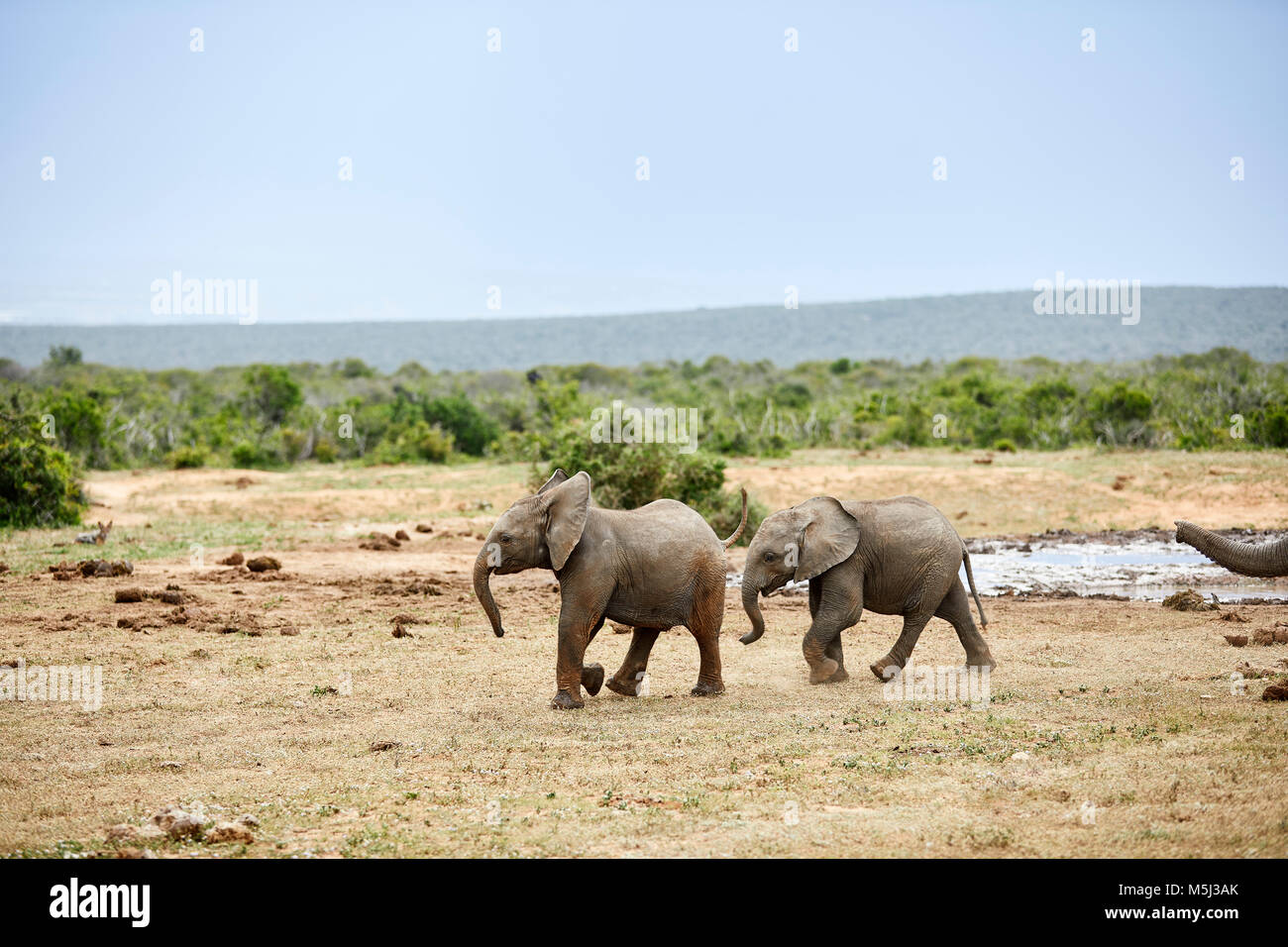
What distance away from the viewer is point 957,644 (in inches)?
502

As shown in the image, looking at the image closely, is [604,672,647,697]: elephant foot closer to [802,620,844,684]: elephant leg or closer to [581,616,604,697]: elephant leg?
[581,616,604,697]: elephant leg

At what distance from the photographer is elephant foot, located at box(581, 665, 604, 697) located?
33.7 feet

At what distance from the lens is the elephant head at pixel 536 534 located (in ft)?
31.8

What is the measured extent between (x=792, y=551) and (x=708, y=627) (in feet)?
3.34

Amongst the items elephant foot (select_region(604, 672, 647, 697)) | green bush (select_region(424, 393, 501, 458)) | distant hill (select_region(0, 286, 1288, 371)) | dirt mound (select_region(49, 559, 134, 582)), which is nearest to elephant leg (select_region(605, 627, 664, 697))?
elephant foot (select_region(604, 672, 647, 697))

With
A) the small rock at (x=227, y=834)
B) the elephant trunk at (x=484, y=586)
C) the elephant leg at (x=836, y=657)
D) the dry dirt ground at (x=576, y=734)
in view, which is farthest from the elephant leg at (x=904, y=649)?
the small rock at (x=227, y=834)

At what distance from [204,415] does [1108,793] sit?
4367 centimetres

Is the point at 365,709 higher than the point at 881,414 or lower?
lower

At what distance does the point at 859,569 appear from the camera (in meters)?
10.8

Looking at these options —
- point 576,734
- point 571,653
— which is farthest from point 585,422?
point 576,734

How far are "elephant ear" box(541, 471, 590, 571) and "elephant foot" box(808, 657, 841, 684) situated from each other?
2.64 meters

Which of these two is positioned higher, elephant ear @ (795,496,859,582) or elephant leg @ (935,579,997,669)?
elephant ear @ (795,496,859,582)
